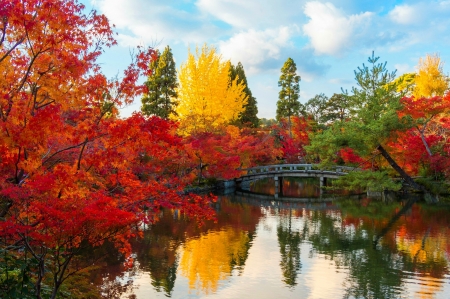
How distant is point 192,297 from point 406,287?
16.0 feet

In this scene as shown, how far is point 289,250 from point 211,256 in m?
2.61

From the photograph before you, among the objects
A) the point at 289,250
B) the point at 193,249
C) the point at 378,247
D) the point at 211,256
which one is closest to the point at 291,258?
the point at 289,250

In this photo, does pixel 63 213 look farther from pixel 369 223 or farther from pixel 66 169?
pixel 369 223

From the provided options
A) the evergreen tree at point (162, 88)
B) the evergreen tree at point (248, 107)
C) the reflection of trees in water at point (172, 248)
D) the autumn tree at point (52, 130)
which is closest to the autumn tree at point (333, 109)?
the evergreen tree at point (248, 107)

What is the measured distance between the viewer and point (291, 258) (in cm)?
1177

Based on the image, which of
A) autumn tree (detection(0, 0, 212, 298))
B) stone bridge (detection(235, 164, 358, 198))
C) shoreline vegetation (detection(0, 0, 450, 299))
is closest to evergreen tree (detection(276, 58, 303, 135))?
shoreline vegetation (detection(0, 0, 450, 299))

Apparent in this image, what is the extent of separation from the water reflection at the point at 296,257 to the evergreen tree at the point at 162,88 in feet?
45.0

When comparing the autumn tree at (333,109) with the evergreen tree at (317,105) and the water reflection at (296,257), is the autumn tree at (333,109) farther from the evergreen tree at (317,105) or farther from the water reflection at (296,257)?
the water reflection at (296,257)

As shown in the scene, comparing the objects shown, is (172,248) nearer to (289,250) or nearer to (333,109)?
(289,250)

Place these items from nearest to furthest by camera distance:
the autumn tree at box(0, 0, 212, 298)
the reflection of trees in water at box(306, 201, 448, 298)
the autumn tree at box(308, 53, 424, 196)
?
the autumn tree at box(0, 0, 212, 298), the reflection of trees in water at box(306, 201, 448, 298), the autumn tree at box(308, 53, 424, 196)

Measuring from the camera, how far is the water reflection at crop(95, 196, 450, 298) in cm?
917

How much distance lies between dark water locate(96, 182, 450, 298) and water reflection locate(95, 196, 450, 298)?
0.02 meters

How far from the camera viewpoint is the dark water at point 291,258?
9125 millimetres

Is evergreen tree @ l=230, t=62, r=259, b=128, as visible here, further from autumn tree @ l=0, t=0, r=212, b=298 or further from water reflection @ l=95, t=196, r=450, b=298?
autumn tree @ l=0, t=0, r=212, b=298
